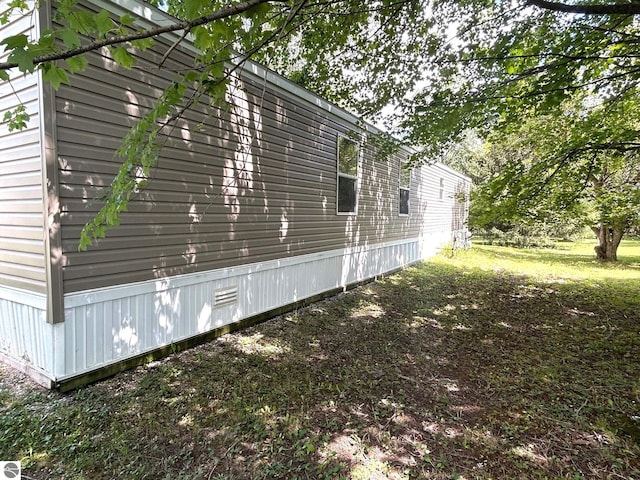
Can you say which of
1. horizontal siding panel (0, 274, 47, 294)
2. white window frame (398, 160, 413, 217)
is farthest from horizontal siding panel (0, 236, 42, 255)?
white window frame (398, 160, 413, 217)

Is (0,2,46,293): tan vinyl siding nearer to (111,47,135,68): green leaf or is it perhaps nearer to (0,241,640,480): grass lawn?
(0,241,640,480): grass lawn

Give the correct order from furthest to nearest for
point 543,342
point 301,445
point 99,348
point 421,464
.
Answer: point 543,342 → point 99,348 → point 301,445 → point 421,464

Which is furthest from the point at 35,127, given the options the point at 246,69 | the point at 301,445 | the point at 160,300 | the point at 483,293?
the point at 483,293

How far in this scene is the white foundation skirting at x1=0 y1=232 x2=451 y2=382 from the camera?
2.82 meters

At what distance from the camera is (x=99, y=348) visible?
3.02 metres

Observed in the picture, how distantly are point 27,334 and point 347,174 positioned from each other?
5.62m

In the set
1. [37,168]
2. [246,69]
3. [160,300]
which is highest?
[246,69]

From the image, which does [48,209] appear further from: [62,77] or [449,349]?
[449,349]

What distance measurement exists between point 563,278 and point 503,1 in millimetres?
7054

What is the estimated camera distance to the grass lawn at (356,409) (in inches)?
82.7

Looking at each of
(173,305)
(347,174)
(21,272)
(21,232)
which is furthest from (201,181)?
(347,174)

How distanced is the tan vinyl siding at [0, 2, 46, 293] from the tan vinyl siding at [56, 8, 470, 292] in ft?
0.76

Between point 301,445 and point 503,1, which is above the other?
point 503,1

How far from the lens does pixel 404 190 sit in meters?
10.0
